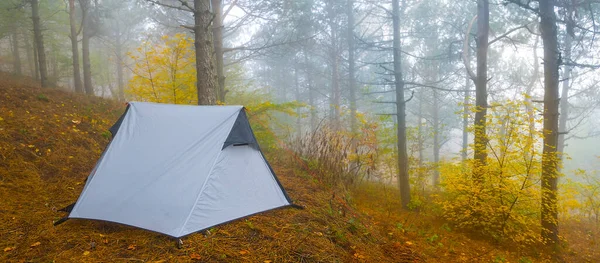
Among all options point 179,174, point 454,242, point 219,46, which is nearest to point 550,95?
point 454,242

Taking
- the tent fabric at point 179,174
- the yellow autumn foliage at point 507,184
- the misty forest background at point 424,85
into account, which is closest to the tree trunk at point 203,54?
the misty forest background at point 424,85

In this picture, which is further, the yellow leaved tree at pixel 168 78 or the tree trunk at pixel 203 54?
the yellow leaved tree at pixel 168 78

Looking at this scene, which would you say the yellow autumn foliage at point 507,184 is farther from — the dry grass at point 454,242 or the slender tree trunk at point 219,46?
the slender tree trunk at point 219,46

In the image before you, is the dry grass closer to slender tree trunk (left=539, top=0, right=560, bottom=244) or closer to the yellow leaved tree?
slender tree trunk (left=539, top=0, right=560, bottom=244)

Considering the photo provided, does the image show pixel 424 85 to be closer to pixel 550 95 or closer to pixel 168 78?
pixel 550 95

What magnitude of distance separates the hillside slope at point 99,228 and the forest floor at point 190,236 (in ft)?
0.04

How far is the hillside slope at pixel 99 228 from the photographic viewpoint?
9.56 ft

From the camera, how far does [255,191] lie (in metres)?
4.04

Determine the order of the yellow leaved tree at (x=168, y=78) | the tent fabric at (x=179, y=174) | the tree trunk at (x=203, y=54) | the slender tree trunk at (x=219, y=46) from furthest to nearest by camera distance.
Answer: the slender tree trunk at (x=219, y=46), the yellow leaved tree at (x=168, y=78), the tree trunk at (x=203, y=54), the tent fabric at (x=179, y=174)

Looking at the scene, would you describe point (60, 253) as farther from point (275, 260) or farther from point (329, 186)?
point (329, 186)

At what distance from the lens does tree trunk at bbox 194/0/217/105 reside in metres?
5.74

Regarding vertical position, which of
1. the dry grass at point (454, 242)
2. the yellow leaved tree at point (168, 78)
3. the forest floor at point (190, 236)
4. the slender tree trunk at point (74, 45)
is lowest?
the dry grass at point (454, 242)

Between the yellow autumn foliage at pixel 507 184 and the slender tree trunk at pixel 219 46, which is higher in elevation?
the slender tree trunk at pixel 219 46

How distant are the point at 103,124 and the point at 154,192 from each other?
17.9 ft
